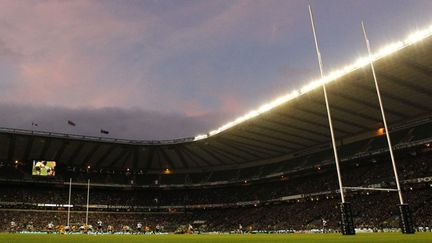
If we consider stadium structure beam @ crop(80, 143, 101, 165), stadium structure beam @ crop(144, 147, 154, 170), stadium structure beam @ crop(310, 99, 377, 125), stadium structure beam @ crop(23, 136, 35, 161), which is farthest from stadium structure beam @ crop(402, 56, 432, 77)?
stadium structure beam @ crop(23, 136, 35, 161)

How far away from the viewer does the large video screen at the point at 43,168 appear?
211ft

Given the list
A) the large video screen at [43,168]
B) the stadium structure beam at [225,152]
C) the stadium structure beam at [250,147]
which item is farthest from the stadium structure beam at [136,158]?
the stadium structure beam at [250,147]

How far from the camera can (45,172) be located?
6519 centimetres

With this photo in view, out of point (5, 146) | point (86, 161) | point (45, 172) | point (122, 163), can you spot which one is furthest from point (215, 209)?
point (5, 146)

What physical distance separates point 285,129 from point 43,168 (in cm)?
4094

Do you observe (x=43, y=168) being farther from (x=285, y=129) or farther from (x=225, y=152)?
(x=285, y=129)

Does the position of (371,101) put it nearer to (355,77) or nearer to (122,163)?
(355,77)

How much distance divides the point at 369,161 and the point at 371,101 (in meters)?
14.1

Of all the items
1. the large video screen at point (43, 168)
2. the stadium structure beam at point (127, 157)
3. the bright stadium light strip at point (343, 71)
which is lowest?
the large video screen at point (43, 168)

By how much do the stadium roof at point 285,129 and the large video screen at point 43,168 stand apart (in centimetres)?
135

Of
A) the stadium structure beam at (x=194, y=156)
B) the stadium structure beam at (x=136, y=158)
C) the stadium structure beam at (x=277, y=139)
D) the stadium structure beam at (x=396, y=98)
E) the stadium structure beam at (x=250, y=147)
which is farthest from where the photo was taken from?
the stadium structure beam at (x=136, y=158)

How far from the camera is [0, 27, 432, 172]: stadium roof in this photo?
35.0 m

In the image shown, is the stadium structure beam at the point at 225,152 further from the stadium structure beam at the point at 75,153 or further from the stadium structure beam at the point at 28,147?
the stadium structure beam at the point at 28,147

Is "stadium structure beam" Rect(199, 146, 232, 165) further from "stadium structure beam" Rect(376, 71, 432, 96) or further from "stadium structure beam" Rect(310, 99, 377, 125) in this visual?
"stadium structure beam" Rect(376, 71, 432, 96)
